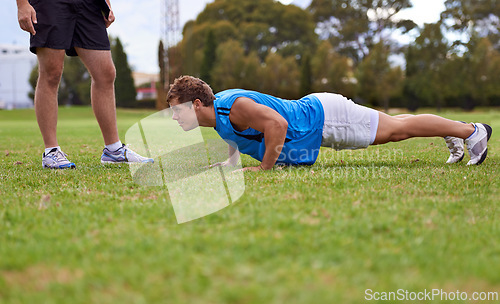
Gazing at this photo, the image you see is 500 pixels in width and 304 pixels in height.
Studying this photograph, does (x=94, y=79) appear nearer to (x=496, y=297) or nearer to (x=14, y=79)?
(x=496, y=297)

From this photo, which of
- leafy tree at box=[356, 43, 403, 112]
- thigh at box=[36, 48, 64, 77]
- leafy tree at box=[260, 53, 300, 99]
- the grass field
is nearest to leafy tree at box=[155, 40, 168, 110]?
leafy tree at box=[260, 53, 300, 99]

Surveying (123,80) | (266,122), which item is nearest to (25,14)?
(266,122)

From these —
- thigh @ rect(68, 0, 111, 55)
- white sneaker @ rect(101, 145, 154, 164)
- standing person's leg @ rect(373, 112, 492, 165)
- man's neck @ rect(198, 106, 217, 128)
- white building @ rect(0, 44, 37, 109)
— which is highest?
thigh @ rect(68, 0, 111, 55)

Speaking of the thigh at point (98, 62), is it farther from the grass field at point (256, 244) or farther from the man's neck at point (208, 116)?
the grass field at point (256, 244)

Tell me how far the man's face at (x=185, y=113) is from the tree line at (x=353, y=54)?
29.6m

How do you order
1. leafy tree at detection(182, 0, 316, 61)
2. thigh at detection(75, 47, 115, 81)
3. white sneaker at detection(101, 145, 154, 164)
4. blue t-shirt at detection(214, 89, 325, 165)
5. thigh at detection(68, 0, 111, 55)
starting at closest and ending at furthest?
blue t-shirt at detection(214, 89, 325, 165), thigh at detection(68, 0, 111, 55), thigh at detection(75, 47, 115, 81), white sneaker at detection(101, 145, 154, 164), leafy tree at detection(182, 0, 316, 61)

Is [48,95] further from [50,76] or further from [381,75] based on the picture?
[381,75]

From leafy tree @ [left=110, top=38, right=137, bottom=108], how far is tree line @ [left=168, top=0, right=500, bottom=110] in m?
5.07

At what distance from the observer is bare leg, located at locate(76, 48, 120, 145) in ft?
12.9

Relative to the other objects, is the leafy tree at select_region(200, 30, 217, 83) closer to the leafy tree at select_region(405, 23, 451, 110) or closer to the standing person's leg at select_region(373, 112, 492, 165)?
the leafy tree at select_region(405, 23, 451, 110)

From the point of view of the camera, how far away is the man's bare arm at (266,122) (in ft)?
10.8

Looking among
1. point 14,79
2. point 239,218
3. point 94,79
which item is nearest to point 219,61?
point 94,79

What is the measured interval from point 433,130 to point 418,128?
0.42 ft

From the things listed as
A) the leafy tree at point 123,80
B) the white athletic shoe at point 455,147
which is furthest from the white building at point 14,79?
the white athletic shoe at point 455,147
